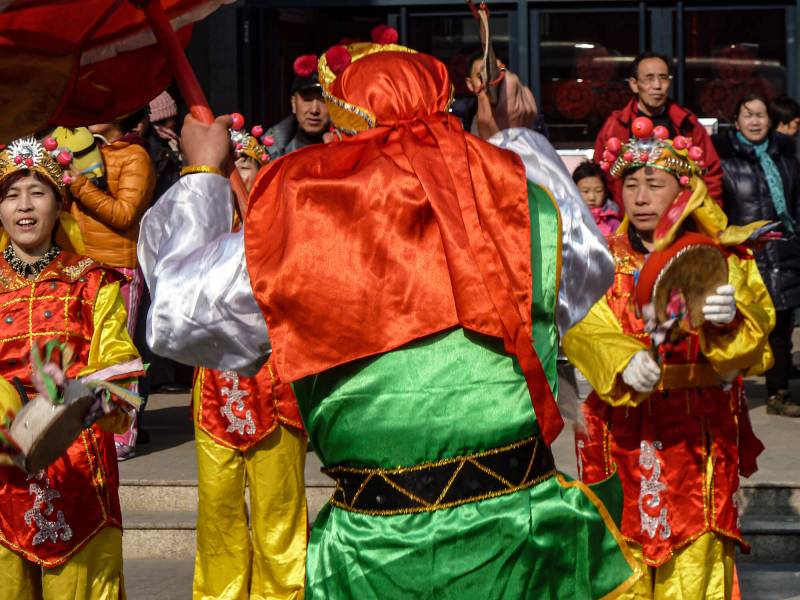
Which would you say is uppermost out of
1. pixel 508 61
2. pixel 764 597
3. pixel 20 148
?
pixel 508 61

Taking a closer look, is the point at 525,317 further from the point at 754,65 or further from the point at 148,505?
the point at 754,65

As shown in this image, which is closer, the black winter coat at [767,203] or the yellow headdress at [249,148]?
the yellow headdress at [249,148]

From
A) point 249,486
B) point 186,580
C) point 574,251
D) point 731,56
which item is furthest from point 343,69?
point 731,56

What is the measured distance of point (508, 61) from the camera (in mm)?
11539

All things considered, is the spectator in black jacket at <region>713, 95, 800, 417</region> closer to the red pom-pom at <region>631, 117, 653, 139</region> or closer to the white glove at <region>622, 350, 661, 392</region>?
the red pom-pom at <region>631, 117, 653, 139</region>

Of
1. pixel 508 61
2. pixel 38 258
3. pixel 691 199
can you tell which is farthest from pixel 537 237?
pixel 508 61

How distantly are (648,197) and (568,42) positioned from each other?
5811 mm

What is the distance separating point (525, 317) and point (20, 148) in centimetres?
267

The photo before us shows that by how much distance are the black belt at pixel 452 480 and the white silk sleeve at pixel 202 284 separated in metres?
0.40

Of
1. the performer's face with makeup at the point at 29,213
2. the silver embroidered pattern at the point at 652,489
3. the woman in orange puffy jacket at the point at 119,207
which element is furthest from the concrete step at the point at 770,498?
the performer's face with makeup at the point at 29,213

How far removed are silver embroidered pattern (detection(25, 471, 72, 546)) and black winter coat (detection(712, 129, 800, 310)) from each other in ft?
15.7

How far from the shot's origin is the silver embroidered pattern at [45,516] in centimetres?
532

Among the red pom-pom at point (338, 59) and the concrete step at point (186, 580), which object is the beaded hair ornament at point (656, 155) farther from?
the red pom-pom at point (338, 59)

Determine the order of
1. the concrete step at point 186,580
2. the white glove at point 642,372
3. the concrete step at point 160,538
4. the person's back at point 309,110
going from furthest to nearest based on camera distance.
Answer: the person's back at point 309,110
the concrete step at point 160,538
the concrete step at point 186,580
the white glove at point 642,372
